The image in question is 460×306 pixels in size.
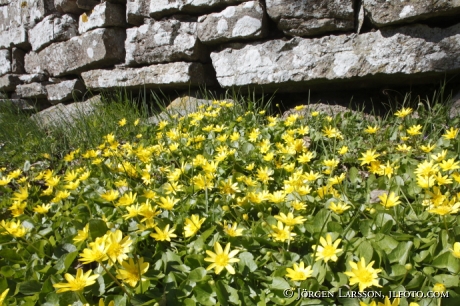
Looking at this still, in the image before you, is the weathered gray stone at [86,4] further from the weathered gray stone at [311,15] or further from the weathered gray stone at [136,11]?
the weathered gray stone at [311,15]

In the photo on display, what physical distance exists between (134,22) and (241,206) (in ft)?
10.7

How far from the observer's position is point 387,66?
2846 millimetres

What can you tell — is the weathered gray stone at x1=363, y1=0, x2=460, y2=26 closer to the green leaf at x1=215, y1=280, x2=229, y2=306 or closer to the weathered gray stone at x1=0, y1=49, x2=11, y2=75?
the green leaf at x1=215, y1=280, x2=229, y2=306

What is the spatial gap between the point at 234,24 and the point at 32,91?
12.3ft

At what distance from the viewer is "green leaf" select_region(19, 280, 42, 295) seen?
4.52 ft

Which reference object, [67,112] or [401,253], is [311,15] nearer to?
[401,253]

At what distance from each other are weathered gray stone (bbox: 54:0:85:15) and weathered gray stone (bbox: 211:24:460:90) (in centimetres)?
240

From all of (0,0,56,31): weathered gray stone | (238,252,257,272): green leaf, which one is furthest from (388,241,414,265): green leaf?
(0,0,56,31): weathered gray stone

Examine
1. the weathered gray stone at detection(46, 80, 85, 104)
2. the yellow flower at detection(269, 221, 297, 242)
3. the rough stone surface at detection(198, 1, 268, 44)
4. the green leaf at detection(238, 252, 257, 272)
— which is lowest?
the weathered gray stone at detection(46, 80, 85, 104)

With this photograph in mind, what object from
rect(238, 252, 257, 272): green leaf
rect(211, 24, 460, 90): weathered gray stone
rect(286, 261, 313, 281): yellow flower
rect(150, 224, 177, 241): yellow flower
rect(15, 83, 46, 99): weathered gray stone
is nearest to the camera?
rect(286, 261, 313, 281): yellow flower

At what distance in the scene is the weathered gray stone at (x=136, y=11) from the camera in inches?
161

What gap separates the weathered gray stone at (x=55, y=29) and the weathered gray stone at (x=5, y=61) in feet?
3.23

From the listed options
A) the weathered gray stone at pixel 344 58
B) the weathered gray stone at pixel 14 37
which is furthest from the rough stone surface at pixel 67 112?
the weathered gray stone at pixel 344 58

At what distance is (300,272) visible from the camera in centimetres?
126
